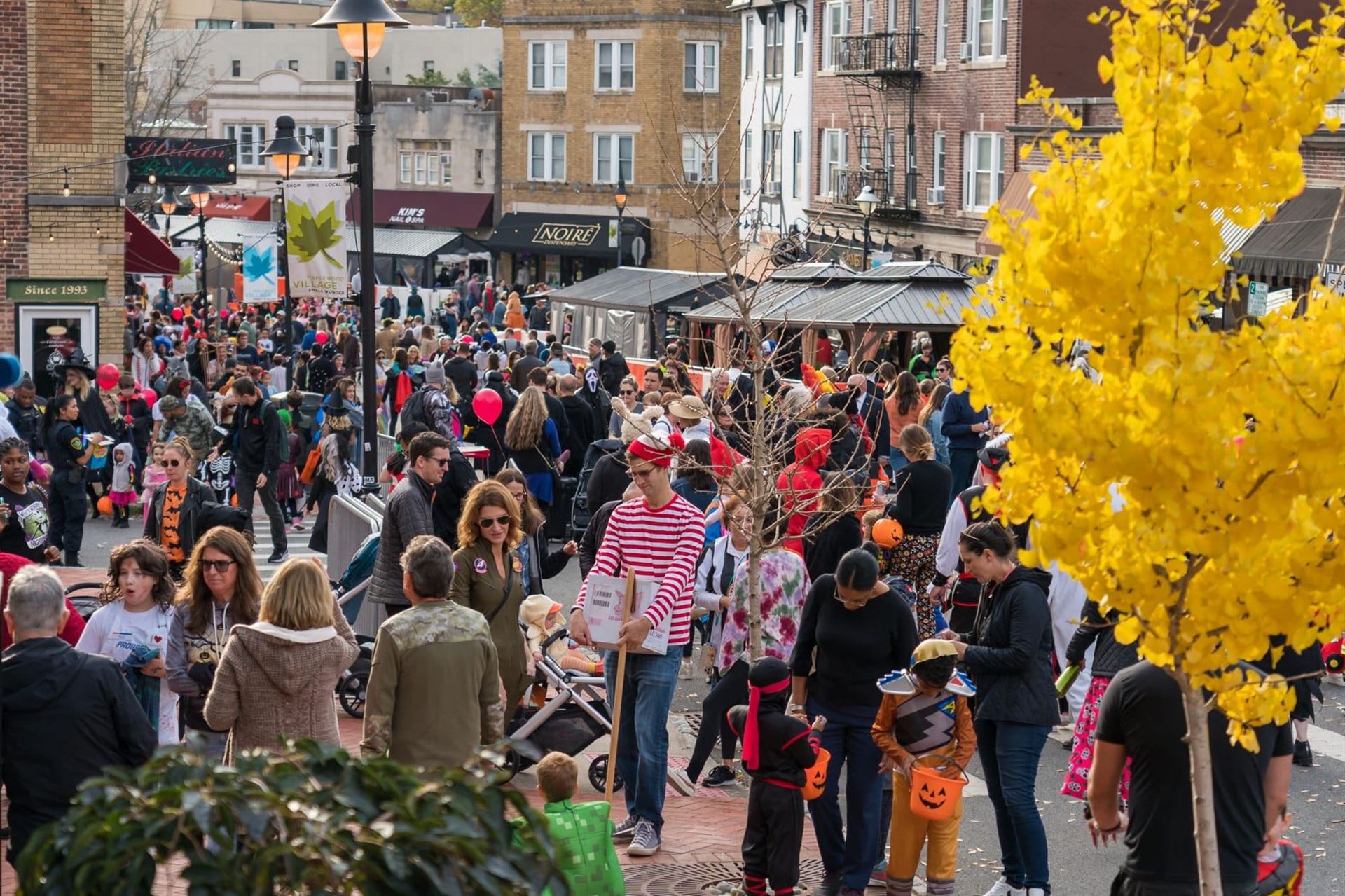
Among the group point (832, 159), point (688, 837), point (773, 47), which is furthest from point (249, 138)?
point (688, 837)

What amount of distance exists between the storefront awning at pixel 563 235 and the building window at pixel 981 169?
22489 millimetres

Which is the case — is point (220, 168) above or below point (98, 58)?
below

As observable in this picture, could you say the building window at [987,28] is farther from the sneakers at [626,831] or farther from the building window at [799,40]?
the sneakers at [626,831]

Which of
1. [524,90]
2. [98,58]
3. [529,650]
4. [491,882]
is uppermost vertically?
[524,90]

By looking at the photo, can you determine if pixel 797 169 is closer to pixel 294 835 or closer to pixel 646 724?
pixel 646 724

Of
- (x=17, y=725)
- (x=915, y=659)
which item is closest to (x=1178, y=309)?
(x=915, y=659)

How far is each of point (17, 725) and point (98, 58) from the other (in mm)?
22604

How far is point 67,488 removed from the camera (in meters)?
16.8

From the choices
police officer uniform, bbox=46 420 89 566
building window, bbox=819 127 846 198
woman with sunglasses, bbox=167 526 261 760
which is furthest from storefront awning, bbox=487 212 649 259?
woman with sunglasses, bbox=167 526 261 760

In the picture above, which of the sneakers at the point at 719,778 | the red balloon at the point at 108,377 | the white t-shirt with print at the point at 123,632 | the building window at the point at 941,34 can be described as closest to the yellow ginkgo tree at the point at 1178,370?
the white t-shirt with print at the point at 123,632

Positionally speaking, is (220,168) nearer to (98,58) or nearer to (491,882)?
(98,58)

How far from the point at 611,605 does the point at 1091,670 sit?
2617 mm

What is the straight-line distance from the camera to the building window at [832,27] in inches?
1908

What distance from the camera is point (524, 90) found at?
2667 inches
